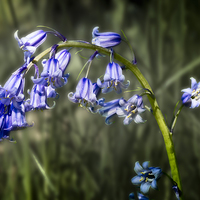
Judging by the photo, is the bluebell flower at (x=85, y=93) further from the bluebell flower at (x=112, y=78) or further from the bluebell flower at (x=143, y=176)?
the bluebell flower at (x=143, y=176)

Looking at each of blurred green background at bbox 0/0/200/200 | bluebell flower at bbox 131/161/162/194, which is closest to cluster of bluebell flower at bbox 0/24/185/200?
bluebell flower at bbox 131/161/162/194

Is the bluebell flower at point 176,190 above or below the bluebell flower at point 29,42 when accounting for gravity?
below

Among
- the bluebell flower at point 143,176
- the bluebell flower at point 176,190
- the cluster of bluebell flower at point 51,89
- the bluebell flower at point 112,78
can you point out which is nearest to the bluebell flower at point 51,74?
the cluster of bluebell flower at point 51,89

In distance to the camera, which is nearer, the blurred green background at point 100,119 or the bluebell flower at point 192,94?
the bluebell flower at point 192,94

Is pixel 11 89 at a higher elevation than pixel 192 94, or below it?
higher

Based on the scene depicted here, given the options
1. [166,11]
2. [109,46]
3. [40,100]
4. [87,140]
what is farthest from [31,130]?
[166,11]

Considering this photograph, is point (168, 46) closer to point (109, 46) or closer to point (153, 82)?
point (153, 82)

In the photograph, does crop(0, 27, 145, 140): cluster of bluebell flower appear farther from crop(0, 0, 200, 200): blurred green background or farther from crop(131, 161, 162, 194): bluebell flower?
crop(0, 0, 200, 200): blurred green background

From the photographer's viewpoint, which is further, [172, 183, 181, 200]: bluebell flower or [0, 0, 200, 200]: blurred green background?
[0, 0, 200, 200]: blurred green background

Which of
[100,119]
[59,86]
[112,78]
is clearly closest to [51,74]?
[59,86]

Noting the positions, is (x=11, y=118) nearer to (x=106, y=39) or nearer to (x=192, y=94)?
(x=106, y=39)
